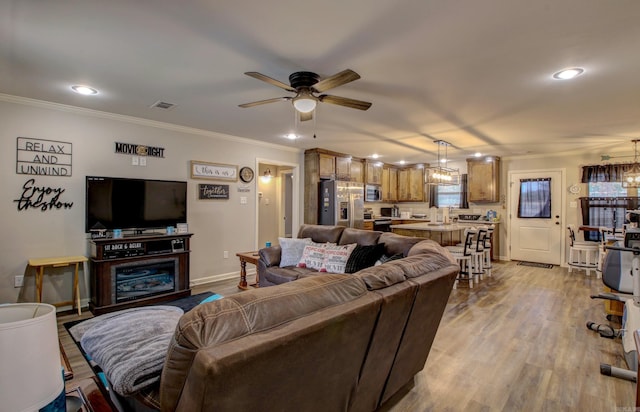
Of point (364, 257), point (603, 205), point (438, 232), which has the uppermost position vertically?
point (603, 205)

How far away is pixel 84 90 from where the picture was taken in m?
3.16

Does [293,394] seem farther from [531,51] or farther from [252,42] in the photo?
[531,51]

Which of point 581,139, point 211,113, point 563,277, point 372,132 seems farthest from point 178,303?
point 581,139

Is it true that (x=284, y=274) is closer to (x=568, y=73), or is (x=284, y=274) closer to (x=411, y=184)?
(x=568, y=73)

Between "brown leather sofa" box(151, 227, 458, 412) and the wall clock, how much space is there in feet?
13.5

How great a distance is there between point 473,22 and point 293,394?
89.8 inches

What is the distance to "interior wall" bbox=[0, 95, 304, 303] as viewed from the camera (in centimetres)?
341

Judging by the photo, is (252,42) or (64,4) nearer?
(64,4)

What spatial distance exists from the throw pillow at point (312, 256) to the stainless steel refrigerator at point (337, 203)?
2.30 metres

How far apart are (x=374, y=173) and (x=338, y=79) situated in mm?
5689

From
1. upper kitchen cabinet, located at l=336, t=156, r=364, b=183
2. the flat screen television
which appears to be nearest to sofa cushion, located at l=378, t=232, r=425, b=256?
the flat screen television

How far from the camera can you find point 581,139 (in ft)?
17.1

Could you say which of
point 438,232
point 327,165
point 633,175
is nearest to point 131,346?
point 438,232

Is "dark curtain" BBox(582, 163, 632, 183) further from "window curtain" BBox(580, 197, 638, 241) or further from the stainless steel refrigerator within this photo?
the stainless steel refrigerator
